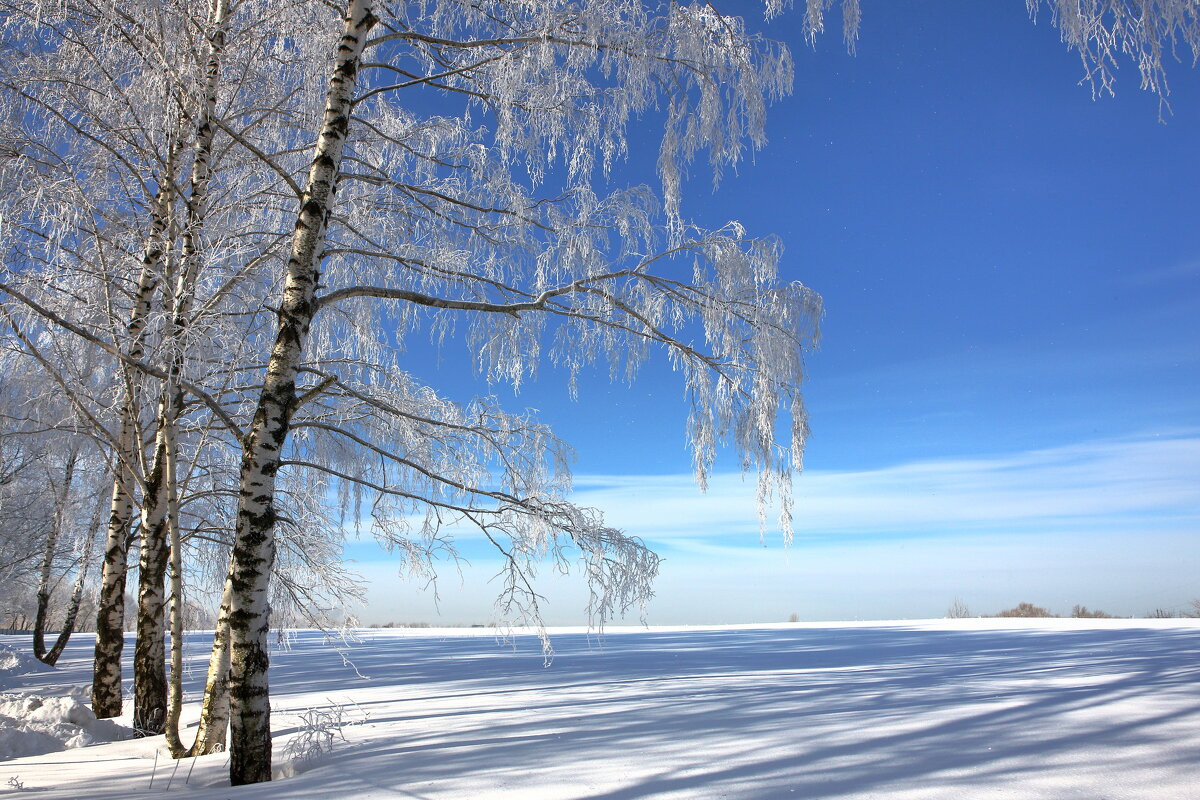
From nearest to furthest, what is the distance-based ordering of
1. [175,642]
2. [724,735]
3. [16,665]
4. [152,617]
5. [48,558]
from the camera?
[724,735]
[175,642]
[152,617]
[16,665]
[48,558]

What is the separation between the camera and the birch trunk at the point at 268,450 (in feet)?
11.6

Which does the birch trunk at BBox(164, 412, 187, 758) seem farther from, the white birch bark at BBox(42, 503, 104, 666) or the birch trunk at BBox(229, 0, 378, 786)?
the white birch bark at BBox(42, 503, 104, 666)

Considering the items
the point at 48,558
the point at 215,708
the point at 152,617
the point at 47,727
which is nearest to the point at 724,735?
the point at 215,708

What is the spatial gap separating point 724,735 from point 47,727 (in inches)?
199

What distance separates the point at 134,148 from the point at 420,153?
2.28 metres

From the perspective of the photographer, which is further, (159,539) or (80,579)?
(80,579)

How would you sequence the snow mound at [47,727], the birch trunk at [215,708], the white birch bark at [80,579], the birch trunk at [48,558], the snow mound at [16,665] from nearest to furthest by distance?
the birch trunk at [215,708], the snow mound at [47,727], the snow mound at [16,665], the white birch bark at [80,579], the birch trunk at [48,558]

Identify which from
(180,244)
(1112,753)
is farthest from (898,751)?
(180,244)

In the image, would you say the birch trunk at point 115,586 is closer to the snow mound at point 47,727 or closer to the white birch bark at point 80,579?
the snow mound at point 47,727

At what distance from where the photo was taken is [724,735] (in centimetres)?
360

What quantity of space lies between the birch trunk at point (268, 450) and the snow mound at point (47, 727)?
98.6 inches

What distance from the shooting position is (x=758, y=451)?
13.8ft

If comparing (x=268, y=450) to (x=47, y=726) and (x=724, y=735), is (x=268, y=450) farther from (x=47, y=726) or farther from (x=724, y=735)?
(x=47, y=726)

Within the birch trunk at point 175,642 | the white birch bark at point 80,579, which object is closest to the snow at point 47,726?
the birch trunk at point 175,642
